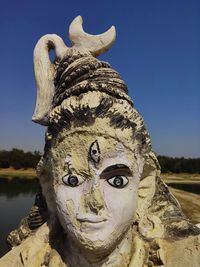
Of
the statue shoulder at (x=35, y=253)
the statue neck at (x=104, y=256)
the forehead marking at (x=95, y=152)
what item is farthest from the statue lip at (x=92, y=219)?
the statue shoulder at (x=35, y=253)

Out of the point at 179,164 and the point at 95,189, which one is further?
the point at 179,164

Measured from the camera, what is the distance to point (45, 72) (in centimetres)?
298

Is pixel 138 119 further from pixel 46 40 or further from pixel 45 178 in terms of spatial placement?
pixel 46 40

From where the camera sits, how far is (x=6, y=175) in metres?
40.5

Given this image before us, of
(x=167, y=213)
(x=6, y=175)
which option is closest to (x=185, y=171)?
(x=6, y=175)

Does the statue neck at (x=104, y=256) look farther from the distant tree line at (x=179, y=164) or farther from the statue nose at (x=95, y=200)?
the distant tree line at (x=179, y=164)

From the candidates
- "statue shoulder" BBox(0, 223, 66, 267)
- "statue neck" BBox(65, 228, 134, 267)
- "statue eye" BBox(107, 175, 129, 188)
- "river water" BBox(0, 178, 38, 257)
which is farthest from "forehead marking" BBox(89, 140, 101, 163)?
"river water" BBox(0, 178, 38, 257)

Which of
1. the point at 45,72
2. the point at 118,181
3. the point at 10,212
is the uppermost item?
the point at 45,72

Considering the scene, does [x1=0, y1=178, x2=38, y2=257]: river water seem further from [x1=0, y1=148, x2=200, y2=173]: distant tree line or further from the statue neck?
[x1=0, y1=148, x2=200, y2=173]: distant tree line

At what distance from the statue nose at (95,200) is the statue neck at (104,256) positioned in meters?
0.28

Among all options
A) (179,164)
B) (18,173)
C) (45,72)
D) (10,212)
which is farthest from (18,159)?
(45,72)

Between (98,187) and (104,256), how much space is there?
1.49ft

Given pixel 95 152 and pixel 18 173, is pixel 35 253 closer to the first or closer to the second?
pixel 95 152

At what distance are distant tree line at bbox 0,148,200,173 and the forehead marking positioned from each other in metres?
38.4
